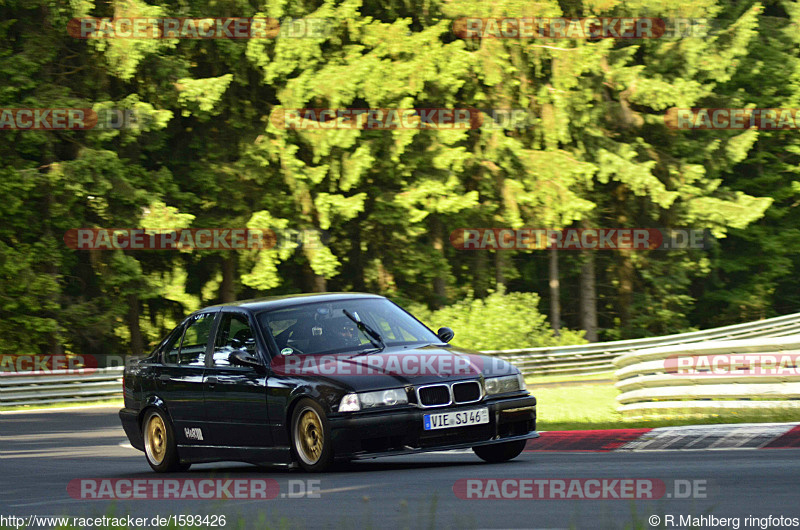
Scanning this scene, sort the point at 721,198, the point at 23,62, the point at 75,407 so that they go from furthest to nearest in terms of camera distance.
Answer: the point at 721,198 < the point at 23,62 < the point at 75,407

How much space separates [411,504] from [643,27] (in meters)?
36.7

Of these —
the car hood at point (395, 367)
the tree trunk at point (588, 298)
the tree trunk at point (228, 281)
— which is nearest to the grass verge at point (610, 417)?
the car hood at point (395, 367)

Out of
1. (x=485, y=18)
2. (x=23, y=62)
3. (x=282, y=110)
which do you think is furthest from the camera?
(x=485, y=18)

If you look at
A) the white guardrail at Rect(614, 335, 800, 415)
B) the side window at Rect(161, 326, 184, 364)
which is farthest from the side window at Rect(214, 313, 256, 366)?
the white guardrail at Rect(614, 335, 800, 415)

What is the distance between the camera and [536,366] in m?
33.8

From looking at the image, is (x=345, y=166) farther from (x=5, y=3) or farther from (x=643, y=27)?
(x=643, y=27)

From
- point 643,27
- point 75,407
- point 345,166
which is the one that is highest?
point 643,27

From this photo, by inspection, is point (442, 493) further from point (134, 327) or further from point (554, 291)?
point (554, 291)

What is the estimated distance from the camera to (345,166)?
34.3 m

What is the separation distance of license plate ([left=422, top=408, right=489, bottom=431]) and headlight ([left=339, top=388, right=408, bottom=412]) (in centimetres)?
25

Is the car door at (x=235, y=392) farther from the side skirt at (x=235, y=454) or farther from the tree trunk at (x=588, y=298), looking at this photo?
the tree trunk at (x=588, y=298)

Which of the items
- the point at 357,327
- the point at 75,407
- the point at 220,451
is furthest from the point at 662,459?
the point at 75,407

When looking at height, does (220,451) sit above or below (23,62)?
below

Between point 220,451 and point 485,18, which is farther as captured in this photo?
point 485,18
